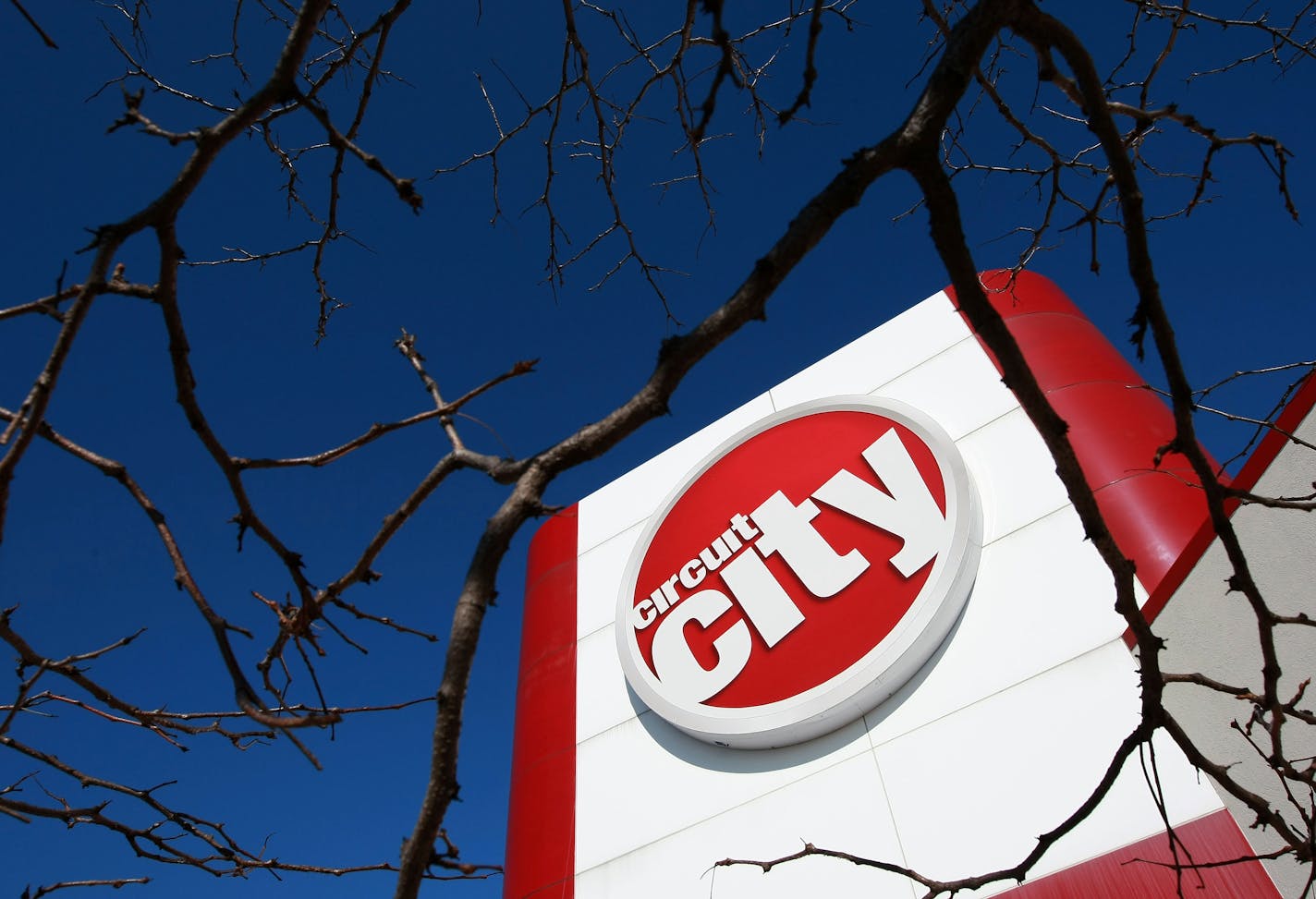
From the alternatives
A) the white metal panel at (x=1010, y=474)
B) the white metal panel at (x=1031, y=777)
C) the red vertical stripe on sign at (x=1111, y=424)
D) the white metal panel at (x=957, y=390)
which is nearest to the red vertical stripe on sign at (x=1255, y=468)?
the red vertical stripe on sign at (x=1111, y=424)

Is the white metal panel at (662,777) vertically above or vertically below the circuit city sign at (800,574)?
below

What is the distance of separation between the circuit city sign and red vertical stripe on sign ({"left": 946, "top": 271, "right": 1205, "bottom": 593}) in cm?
81

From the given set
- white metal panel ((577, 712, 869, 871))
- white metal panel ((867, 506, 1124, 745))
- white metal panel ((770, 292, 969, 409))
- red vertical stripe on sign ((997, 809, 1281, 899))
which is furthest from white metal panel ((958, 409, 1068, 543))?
red vertical stripe on sign ((997, 809, 1281, 899))

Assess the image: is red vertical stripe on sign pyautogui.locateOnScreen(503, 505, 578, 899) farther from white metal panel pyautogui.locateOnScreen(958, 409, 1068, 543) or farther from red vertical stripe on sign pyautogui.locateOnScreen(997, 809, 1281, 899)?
red vertical stripe on sign pyautogui.locateOnScreen(997, 809, 1281, 899)

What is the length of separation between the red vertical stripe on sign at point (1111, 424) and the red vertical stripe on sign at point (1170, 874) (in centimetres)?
128

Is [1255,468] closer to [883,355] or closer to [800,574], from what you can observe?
[800,574]

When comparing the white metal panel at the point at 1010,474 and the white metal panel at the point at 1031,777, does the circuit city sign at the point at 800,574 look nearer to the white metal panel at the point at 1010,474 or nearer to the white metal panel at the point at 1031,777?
the white metal panel at the point at 1010,474

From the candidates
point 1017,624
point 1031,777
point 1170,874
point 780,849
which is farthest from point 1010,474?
point 780,849

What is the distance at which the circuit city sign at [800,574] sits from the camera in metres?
5.35

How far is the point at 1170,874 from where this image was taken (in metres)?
3.70

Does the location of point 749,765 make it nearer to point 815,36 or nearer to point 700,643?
point 700,643

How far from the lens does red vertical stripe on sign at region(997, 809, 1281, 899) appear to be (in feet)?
11.6

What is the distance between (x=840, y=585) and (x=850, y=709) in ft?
2.85

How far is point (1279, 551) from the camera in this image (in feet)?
10.6
